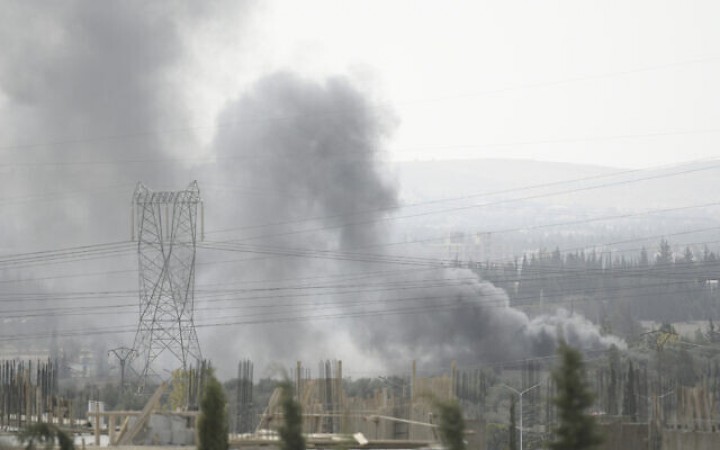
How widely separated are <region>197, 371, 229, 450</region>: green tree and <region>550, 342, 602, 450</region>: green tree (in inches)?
287

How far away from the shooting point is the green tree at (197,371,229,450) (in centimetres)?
2880

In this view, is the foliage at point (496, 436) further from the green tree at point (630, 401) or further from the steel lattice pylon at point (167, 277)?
the steel lattice pylon at point (167, 277)

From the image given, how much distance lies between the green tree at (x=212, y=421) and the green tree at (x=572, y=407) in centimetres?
729

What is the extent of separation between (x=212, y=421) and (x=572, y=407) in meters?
7.66

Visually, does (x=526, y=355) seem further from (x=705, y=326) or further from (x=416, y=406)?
(x=416, y=406)

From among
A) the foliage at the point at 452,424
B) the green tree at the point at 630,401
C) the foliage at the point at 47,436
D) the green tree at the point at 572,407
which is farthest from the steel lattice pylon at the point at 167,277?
the green tree at the point at 572,407

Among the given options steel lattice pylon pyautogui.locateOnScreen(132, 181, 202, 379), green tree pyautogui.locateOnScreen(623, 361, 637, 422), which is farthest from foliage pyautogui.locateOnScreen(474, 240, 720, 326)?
green tree pyautogui.locateOnScreen(623, 361, 637, 422)

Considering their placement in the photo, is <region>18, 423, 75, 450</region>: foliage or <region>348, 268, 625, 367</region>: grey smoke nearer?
<region>18, 423, 75, 450</region>: foliage

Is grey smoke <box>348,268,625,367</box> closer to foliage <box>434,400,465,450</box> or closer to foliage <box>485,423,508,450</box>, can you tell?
foliage <box>485,423,508,450</box>

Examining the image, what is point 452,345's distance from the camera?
103750 millimetres

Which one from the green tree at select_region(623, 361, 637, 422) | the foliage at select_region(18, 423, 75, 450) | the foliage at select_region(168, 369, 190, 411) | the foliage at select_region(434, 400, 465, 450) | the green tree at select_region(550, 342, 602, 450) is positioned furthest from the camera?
the foliage at select_region(168, 369, 190, 411)

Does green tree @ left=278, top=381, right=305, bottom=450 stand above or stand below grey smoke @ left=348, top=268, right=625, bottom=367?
below

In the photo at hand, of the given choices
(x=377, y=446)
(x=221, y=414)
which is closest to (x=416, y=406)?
(x=377, y=446)

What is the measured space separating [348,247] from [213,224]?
33.5ft
